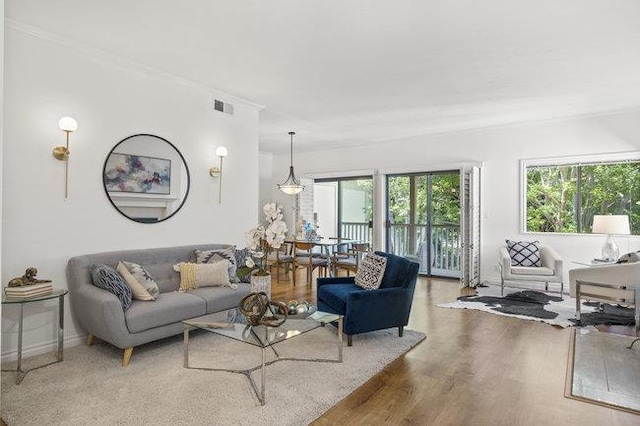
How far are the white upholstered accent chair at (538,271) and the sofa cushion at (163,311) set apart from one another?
13.5 feet

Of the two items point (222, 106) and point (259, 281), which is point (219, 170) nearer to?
point (222, 106)

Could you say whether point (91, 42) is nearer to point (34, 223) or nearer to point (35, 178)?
point (35, 178)

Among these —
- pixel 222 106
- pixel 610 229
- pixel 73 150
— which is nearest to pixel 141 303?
pixel 73 150

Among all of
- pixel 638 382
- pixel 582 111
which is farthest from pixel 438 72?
pixel 638 382

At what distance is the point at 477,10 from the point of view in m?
2.79

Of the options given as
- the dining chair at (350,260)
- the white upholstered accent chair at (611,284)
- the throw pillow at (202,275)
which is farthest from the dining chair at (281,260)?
A: the white upholstered accent chair at (611,284)

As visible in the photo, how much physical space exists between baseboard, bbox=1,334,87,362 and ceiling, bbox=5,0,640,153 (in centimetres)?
262

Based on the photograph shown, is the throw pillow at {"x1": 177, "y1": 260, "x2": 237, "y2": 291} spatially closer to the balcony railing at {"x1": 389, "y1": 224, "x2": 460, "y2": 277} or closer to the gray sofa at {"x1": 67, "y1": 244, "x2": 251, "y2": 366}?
the gray sofa at {"x1": 67, "y1": 244, "x2": 251, "y2": 366}

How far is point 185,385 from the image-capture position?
2.65 m

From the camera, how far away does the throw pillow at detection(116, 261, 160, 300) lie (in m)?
3.28

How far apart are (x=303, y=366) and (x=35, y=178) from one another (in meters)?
2.69

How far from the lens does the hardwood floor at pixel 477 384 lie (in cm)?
228

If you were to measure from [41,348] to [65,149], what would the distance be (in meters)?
1.69

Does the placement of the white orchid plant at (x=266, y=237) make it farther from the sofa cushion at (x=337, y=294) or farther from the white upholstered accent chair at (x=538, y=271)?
the white upholstered accent chair at (x=538, y=271)
